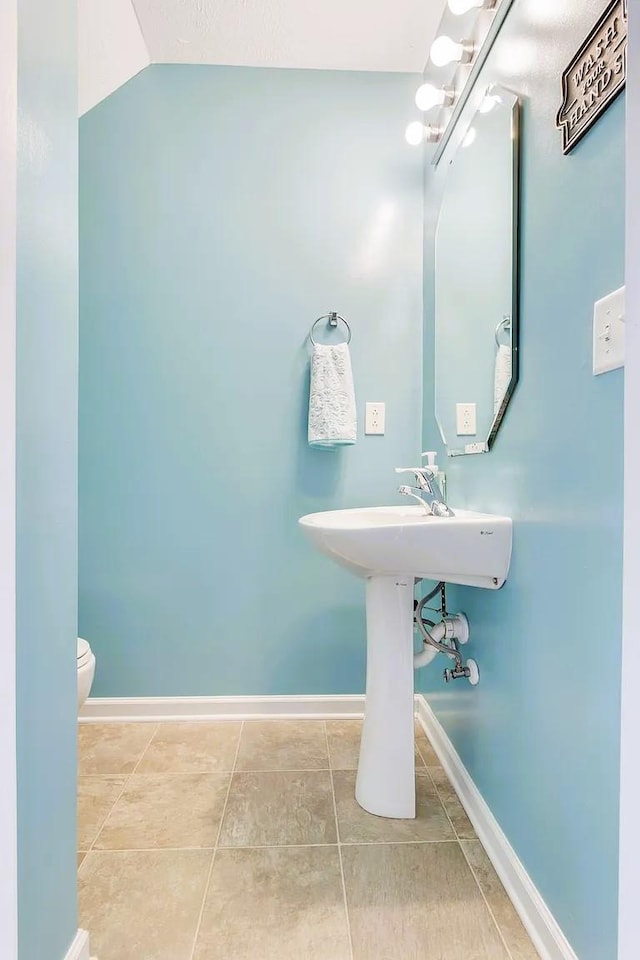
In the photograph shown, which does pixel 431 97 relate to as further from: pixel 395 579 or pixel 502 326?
pixel 395 579

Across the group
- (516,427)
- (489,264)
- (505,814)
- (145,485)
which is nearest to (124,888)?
(505,814)

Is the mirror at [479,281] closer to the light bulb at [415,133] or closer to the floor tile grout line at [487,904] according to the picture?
the light bulb at [415,133]

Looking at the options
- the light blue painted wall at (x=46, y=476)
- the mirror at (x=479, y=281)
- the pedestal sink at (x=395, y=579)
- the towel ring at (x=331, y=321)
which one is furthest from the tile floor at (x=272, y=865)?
the towel ring at (x=331, y=321)

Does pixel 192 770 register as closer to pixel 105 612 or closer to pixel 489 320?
pixel 105 612

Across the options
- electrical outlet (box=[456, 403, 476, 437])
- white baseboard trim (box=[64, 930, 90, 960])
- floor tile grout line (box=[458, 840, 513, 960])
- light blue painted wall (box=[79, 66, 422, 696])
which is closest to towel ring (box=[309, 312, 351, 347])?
light blue painted wall (box=[79, 66, 422, 696])

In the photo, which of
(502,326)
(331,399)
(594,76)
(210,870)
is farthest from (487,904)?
(594,76)

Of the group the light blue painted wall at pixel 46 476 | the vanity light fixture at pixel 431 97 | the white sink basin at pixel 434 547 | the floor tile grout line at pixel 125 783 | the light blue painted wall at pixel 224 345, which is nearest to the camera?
the light blue painted wall at pixel 46 476

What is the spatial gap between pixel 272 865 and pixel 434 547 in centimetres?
83

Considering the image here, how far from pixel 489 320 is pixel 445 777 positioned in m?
1.32

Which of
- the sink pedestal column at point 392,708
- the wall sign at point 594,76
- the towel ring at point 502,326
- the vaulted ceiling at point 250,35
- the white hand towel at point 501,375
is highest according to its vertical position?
the vaulted ceiling at point 250,35

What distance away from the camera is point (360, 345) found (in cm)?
197

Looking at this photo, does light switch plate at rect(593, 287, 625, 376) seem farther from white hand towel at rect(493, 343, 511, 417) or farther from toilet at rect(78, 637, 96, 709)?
toilet at rect(78, 637, 96, 709)

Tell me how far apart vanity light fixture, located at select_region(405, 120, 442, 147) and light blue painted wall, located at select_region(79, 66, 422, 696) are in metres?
0.16

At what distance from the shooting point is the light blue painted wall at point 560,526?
0.80 meters
